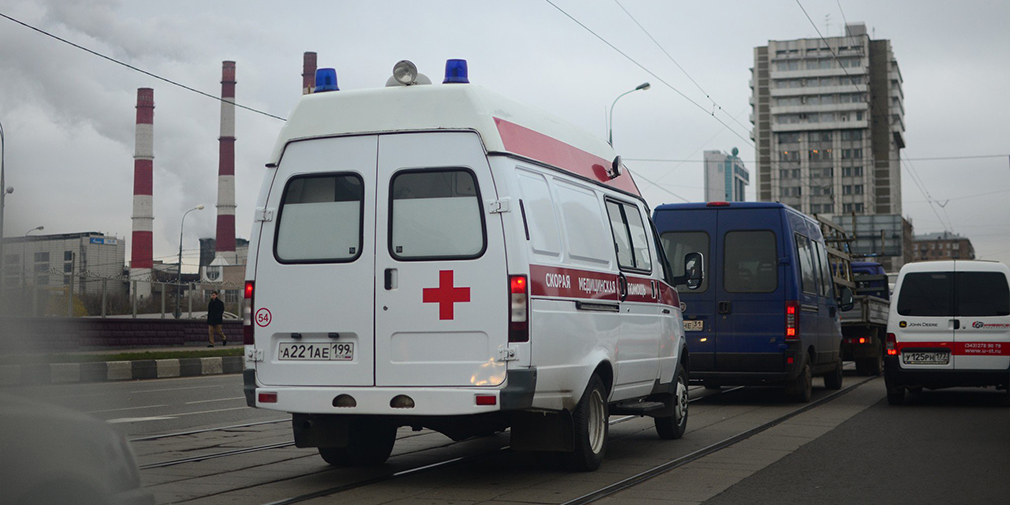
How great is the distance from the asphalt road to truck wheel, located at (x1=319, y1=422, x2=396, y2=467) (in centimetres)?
281

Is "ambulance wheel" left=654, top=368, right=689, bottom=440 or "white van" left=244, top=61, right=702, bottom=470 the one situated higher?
"white van" left=244, top=61, right=702, bottom=470

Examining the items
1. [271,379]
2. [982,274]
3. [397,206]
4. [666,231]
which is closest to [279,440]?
[271,379]

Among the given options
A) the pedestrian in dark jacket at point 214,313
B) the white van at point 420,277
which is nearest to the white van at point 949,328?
the white van at point 420,277

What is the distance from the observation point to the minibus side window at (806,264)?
14773 millimetres

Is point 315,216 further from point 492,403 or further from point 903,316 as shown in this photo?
point 903,316

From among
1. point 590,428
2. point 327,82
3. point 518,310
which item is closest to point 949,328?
point 590,428

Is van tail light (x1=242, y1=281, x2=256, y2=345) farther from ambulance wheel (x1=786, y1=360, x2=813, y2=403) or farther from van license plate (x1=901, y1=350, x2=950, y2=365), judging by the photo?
van license plate (x1=901, y1=350, x2=950, y2=365)

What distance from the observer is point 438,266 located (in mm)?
7090

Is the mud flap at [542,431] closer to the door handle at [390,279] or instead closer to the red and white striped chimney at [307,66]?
the door handle at [390,279]

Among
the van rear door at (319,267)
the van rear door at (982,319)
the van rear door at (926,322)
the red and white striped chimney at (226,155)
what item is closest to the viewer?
the van rear door at (319,267)

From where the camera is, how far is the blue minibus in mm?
14094

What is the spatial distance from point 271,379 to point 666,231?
8.62 m

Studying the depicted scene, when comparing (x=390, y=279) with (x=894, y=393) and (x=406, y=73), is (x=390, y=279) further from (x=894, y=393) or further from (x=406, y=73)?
(x=894, y=393)

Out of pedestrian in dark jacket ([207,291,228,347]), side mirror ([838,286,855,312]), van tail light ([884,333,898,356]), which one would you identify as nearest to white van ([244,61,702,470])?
van tail light ([884,333,898,356])
